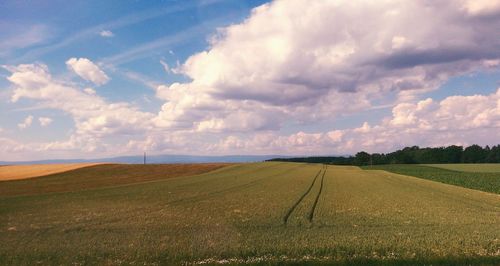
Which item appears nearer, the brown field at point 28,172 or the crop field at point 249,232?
the crop field at point 249,232

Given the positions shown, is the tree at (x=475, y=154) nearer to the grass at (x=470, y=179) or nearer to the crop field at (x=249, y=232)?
the grass at (x=470, y=179)

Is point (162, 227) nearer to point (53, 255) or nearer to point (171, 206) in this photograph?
point (53, 255)

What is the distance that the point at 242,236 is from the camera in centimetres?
1786

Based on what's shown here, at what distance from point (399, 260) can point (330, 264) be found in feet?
7.76

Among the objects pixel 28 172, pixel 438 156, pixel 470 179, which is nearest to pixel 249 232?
pixel 470 179

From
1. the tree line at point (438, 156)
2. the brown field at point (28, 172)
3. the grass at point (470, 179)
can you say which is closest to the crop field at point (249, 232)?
the grass at point (470, 179)

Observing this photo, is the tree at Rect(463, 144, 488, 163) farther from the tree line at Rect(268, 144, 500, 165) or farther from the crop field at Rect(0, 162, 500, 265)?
the crop field at Rect(0, 162, 500, 265)

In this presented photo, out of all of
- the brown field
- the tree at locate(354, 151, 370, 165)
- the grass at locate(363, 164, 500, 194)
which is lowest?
the grass at locate(363, 164, 500, 194)

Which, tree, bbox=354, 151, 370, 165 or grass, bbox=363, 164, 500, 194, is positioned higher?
tree, bbox=354, 151, 370, 165

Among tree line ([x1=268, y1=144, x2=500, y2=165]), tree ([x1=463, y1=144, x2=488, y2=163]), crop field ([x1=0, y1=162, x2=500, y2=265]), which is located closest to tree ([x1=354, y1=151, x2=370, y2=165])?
tree line ([x1=268, y1=144, x2=500, y2=165])

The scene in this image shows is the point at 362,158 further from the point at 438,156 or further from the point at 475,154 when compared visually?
the point at 475,154

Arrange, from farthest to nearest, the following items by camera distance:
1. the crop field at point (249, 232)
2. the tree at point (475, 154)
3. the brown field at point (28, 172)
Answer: the tree at point (475, 154)
the brown field at point (28, 172)
the crop field at point (249, 232)

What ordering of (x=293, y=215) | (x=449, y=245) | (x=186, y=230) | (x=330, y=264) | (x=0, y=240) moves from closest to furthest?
(x=330, y=264) < (x=449, y=245) < (x=0, y=240) < (x=186, y=230) < (x=293, y=215)

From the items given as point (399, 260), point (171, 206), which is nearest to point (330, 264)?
point (399, 260)
